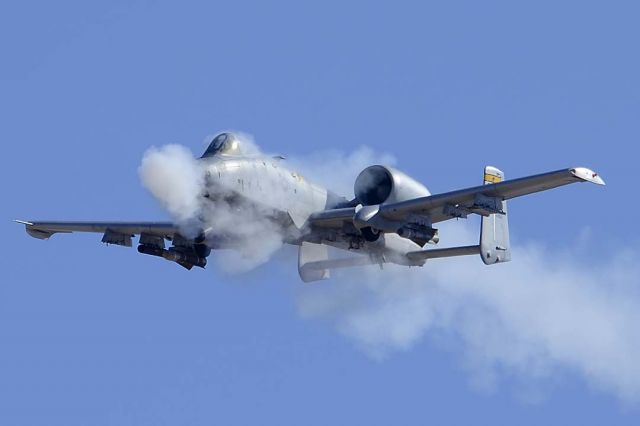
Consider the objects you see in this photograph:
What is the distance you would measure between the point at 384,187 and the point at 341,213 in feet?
5.52

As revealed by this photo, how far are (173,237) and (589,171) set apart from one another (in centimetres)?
1412

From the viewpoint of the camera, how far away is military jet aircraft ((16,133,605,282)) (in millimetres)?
46688

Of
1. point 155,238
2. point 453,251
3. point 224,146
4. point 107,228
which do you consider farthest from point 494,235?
point 107,228

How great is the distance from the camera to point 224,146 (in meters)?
47.2

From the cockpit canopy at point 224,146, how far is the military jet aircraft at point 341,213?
3cm

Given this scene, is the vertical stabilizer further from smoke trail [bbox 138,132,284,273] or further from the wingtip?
the wingtip

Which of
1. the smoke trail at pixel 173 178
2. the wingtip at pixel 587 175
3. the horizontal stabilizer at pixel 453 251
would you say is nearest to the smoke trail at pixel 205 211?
the smoke trail at pixel 173 178

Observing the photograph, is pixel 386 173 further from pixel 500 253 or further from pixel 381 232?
pixel 500 253

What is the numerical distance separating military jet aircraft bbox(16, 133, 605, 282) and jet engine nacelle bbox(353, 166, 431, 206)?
0.03m

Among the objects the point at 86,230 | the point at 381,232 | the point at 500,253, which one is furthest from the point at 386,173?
the point at 86,230

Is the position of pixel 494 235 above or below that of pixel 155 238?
above

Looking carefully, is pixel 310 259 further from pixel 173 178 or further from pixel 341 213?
pixel 173 178

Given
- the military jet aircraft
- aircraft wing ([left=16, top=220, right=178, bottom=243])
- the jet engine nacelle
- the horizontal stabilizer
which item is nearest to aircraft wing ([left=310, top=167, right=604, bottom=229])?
the military jet aircraft

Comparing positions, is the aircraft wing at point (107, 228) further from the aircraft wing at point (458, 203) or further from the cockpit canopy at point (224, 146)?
the aircraft wing at point (458, 203)
